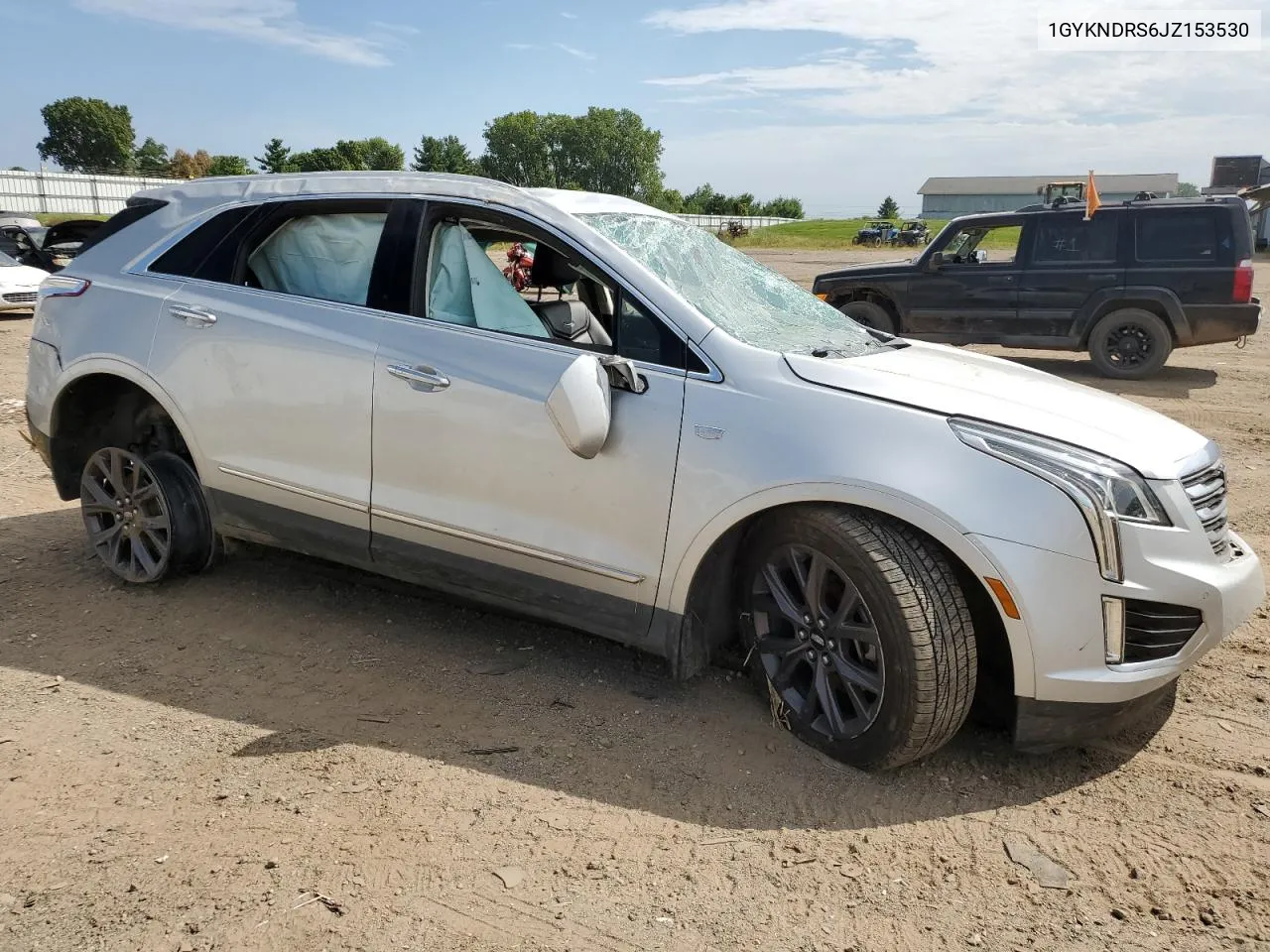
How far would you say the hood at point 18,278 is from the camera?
51.8ft

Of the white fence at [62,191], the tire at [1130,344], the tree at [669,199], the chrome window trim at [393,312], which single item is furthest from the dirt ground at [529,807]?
the tree at [669,199]

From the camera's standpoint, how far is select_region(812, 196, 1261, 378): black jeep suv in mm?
10984

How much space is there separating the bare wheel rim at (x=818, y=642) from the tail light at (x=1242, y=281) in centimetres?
999

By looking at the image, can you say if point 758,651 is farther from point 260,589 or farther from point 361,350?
point 260,589

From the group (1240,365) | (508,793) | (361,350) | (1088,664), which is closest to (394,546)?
(361,350)

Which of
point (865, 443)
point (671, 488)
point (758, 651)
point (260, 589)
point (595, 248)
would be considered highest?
point (595, 248)

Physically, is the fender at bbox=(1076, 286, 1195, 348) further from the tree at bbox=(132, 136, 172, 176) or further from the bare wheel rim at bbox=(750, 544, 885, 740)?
the tree at bbox=(132, 136, 172, 176)

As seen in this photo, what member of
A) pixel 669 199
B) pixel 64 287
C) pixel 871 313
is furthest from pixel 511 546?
pixel 669 199

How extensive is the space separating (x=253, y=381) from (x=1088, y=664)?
10.7 feet

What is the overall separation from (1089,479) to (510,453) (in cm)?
185

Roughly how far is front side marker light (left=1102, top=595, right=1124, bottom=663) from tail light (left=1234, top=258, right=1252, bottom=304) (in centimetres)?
985

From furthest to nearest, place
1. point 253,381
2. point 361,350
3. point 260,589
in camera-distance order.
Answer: point 260,589 < point 253,381 < point 361,350

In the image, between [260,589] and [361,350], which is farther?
[260,589]

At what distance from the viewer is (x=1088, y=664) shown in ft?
9.45
